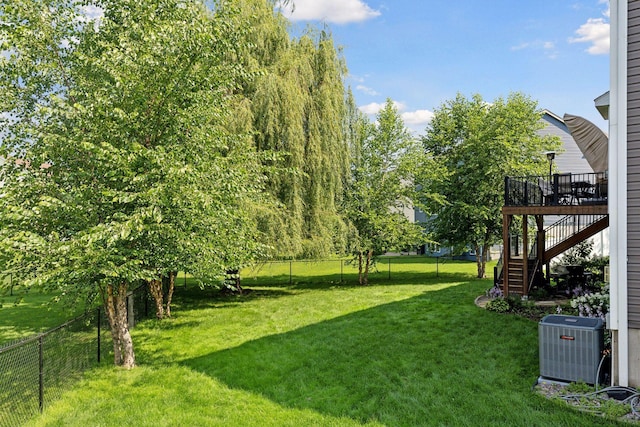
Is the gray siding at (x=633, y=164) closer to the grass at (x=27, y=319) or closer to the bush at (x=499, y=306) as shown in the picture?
the bush at (x=499, y=306)

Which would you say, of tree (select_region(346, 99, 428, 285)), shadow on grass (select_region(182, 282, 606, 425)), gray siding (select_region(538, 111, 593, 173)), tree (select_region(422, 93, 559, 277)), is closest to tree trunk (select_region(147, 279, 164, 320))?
shadow on grass (select_region(182, 282, 606, 425))

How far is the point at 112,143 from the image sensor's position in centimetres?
650

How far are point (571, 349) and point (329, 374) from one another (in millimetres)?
3389

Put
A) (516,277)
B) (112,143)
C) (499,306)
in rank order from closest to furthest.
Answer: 1. (112,143)
2. (499,306)
3. (516,277)

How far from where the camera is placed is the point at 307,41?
14.9 meters

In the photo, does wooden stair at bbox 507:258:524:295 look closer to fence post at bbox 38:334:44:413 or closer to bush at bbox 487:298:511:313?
bush at bbox 487:298:511:313

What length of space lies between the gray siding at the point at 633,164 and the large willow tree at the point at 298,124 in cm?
871

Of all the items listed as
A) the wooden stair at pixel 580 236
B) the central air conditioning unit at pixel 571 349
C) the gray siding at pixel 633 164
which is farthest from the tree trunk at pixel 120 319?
the wooden stair at pixel 580 236

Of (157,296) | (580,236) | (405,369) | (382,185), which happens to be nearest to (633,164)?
(405,369)

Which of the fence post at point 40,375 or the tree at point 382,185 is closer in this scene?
the fence post at point 40,375

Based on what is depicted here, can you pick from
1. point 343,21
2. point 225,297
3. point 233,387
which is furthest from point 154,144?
point 343,21

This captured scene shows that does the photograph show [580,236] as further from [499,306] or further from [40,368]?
[40,368]

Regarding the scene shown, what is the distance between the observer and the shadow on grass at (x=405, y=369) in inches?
207

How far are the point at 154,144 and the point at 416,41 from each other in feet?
31.8
